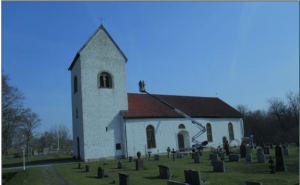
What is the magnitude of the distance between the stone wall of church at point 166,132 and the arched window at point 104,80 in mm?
4792

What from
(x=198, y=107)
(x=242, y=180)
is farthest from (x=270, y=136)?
(x=242, y=180)

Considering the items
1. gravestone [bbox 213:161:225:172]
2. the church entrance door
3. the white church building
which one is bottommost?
gravestone [bbox 213:161:225:172]

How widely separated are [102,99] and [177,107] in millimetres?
11674

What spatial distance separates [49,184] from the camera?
13.7 meters

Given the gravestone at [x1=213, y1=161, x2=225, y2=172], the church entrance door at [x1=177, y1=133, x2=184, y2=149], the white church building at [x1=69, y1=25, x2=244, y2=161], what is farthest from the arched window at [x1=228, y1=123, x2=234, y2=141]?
the gravestone at [x1=213, y1=161, x2=225, y2=172]

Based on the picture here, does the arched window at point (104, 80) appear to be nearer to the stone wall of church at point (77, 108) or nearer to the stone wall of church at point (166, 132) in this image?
the stone wall of church at point (77, 108)

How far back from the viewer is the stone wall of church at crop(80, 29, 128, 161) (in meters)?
26.5

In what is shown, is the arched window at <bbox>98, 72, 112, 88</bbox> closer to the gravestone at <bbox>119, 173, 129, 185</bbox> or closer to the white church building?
the white church building

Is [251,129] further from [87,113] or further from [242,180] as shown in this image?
[242,180]

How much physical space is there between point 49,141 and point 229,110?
197 ft

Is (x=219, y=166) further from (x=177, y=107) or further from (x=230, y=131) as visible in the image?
(x=230, y=131)

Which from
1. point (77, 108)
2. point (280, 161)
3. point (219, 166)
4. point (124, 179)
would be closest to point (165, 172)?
point (124, 179)

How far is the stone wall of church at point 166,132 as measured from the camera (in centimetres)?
2834

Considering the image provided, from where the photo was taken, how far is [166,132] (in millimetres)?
30969
